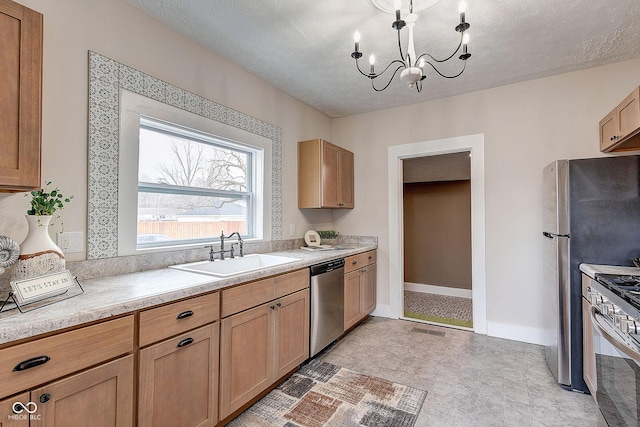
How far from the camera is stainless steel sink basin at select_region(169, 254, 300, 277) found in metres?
2.11

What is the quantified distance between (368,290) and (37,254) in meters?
2.98

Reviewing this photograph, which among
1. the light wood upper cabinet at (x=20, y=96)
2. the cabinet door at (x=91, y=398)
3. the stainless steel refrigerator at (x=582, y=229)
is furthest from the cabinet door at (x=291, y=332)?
the stainless steel refrigerator at (x=582, y=229)

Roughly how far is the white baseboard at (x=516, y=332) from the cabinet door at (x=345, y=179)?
2.08m

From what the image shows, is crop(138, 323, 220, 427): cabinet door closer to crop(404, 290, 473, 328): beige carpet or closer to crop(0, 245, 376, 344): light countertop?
crop(0, 245, 376, 344): light countertop

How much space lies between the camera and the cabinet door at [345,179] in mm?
3645

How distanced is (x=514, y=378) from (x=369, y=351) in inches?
45.5

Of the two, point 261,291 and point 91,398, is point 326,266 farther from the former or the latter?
point 91,398

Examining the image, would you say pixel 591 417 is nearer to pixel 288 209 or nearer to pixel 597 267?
pixel 597 267

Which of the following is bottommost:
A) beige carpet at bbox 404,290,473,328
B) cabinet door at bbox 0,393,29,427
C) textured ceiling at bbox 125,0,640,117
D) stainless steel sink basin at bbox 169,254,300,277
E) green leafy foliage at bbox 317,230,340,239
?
beige carpet at bbox 404,290,473,328

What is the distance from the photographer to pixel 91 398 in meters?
1.14

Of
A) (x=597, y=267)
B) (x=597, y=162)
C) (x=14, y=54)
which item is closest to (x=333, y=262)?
(x=597, y=267)

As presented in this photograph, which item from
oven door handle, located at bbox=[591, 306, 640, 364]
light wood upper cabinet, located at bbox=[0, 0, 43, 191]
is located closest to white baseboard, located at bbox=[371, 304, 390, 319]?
oven door handle, located at bbox=[591, 306, 640, 364]

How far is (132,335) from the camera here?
127 cm

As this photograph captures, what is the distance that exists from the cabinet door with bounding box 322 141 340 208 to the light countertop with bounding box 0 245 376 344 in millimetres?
1452
